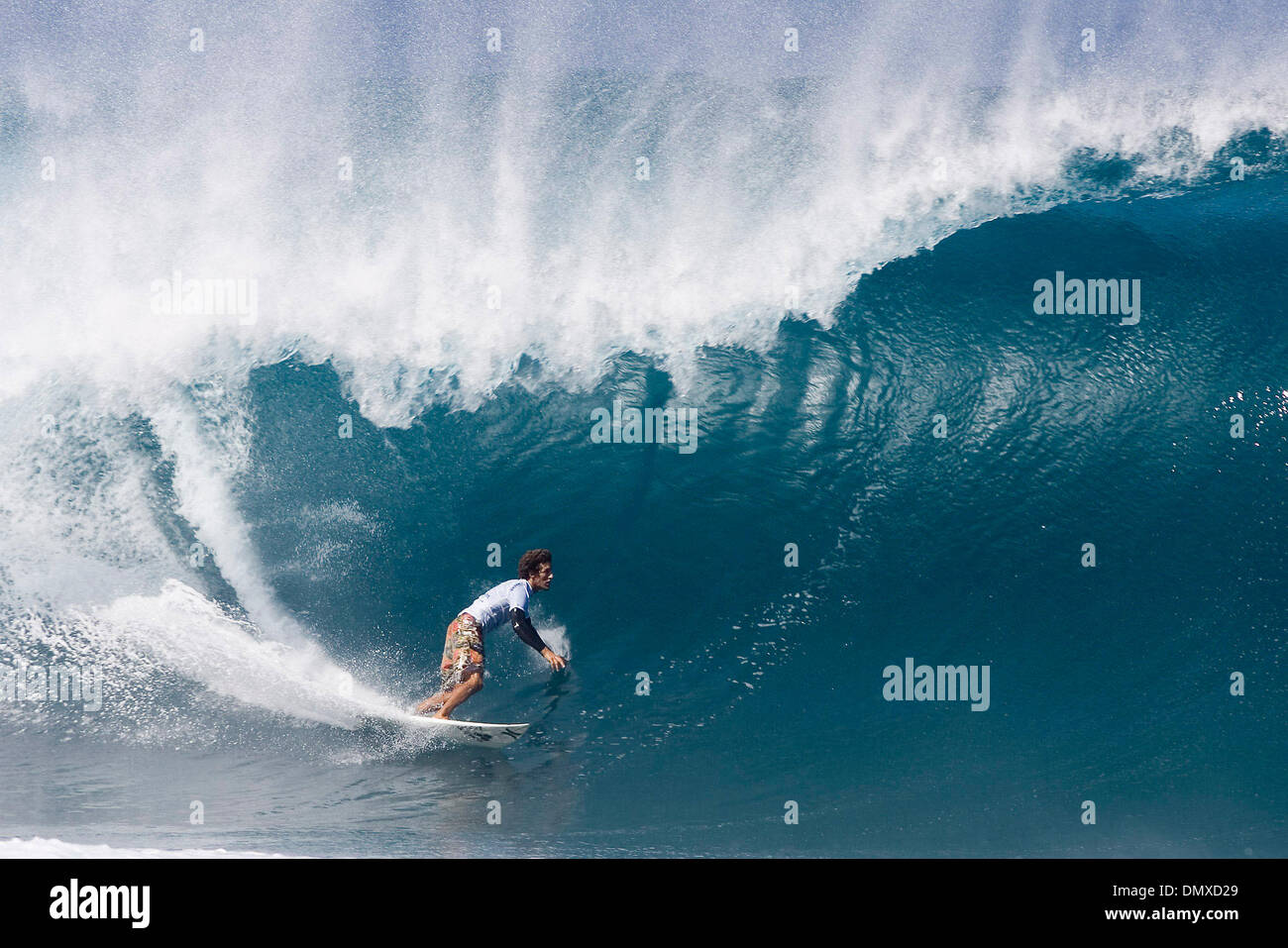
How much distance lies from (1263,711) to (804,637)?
3.30 metres

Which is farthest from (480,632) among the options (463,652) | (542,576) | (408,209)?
(408,209)

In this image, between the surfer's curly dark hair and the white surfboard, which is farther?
Answer: the surfer's curly dark hair

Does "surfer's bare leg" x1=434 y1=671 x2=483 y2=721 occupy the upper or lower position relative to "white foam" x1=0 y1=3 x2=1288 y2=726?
lower

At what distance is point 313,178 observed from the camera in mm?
11383

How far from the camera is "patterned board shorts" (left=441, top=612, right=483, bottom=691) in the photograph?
6.76 metres

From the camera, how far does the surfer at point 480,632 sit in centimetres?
676

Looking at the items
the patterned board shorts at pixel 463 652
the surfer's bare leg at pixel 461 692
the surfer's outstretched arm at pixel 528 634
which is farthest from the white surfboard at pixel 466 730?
the surfer's outstretched arm at pixel 528 634

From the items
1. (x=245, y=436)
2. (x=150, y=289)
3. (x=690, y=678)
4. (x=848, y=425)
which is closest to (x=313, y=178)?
(x=150, y=289)

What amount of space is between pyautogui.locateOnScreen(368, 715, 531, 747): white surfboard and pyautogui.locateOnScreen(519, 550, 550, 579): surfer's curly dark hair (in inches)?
41.9

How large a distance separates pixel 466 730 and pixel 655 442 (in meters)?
3.25

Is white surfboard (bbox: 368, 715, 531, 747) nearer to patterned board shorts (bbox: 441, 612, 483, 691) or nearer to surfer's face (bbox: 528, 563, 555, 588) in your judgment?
patterned board shorts (bbox: 441, 612, 483, 691)

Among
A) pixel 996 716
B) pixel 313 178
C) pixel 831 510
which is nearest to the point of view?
pixel 996 716

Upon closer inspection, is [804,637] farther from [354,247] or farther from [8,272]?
[8,272]

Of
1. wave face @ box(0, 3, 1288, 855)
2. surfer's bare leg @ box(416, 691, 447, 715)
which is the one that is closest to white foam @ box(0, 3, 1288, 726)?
wave face @ box(0, 3, 1288, 855)
